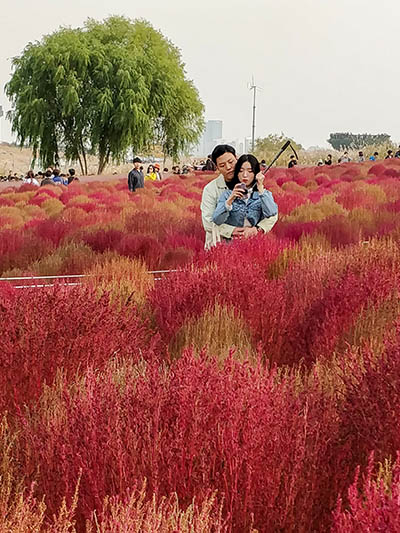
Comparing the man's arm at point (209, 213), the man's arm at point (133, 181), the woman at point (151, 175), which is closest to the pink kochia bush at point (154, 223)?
the man's arm at point (209, 213)

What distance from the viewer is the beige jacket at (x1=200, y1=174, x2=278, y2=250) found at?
6512 millimetres

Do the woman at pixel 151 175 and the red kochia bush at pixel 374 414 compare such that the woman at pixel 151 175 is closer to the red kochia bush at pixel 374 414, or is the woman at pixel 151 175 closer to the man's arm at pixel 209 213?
the man's arm at pixel 209 213

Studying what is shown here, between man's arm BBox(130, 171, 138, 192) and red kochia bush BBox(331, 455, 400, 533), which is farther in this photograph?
man's arm BBox(130, 171, 138, 192)

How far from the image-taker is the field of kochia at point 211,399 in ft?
7.06

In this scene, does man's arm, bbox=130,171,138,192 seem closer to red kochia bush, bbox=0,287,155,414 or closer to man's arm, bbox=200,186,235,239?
man's arm, bbox=200,186,235,239

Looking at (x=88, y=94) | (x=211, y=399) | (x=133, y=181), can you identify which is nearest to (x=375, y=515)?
(x=211, y=399)

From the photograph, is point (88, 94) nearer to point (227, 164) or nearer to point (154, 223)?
point (154, 223)

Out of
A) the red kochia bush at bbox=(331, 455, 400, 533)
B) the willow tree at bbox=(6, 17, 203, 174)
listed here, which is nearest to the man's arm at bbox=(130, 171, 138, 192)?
the red kochia bush at bbox=(331, 455, 400, 533)

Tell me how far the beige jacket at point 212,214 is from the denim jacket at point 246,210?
3.1 inches

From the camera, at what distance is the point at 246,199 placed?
642 cm

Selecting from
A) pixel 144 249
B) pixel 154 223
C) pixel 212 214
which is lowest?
pixel 144 249

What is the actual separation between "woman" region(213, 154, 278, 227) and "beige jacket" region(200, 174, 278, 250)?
79 millimetres

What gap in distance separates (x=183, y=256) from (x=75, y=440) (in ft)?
19.0

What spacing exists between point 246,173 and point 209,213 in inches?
21.9
